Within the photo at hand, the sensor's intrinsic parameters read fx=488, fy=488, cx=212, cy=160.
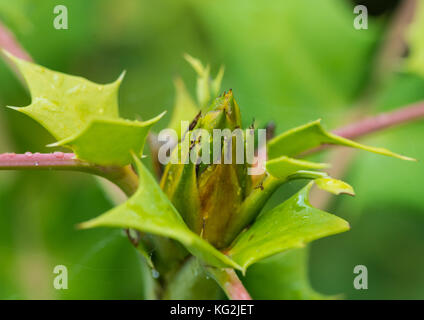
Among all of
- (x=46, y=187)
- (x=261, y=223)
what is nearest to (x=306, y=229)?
(x=261, y=223)

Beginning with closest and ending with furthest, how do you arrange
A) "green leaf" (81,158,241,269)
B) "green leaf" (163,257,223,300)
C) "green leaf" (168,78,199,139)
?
"green leaf" (81,158,241,269) < "green leaf" (163,257,223,300) < "green leaf" (168,78,199,139)

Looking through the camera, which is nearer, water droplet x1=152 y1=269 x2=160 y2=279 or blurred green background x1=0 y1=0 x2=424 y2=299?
water droplet x1=152 y1=269 x2=160 y2=279

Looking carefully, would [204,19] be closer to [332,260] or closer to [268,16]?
[268,16]

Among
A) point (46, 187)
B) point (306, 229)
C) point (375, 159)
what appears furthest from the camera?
point (375, 159)

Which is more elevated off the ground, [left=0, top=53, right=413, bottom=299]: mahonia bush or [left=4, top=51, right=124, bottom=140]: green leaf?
[left=4, top=51, right=124, bottom=140]: green leaf
